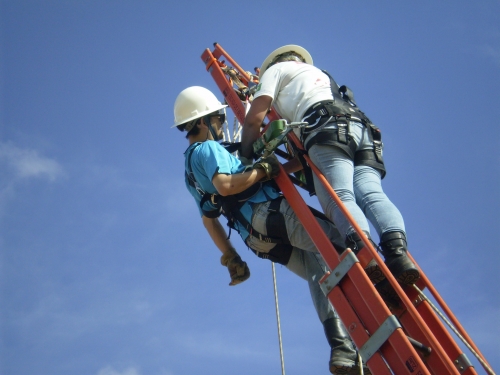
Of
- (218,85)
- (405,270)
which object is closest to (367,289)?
(405,270)

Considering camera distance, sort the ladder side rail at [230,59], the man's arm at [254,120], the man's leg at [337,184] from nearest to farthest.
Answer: the man's leg at [337,184] → the man's arm at [254,120] → the ladder side rail at [230,59]

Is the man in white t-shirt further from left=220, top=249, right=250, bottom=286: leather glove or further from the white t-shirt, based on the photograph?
left=220, top=249, right=250, bottom=286: leather glove

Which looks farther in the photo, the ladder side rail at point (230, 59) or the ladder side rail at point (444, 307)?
the ladder side rail at point (230, 59)

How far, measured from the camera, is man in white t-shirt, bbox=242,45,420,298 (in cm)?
530

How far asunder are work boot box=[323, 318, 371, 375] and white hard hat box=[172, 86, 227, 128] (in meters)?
2.67

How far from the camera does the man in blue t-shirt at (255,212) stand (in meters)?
5.92

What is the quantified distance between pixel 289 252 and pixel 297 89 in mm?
1586

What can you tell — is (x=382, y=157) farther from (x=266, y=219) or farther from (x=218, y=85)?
(x=218, y=85)

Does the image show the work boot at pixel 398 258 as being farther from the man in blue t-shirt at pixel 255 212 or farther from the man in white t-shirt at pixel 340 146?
the man in blue t-shirt at pixel 255 212

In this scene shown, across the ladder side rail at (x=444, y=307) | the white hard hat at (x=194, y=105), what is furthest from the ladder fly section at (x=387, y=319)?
the white hard hat at (x=194, y=105)

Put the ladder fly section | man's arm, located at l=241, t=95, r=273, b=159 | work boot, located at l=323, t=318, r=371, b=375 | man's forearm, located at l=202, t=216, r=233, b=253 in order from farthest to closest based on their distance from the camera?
1. man's forearm, located at l=202, t=216, r=233, b=253
2. man's arm, located at l=241, t=95, r=273, b=159
3. work boot, located at l=323, t=318, r=371, b=375
4. the ladder fly section

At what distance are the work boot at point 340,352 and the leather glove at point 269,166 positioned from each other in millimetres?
1389

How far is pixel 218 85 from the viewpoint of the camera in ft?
27.4

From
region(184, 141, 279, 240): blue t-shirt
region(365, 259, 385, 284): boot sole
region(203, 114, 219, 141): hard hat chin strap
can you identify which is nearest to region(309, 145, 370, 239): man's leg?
region(365, 259, 385, 284): boot sole
